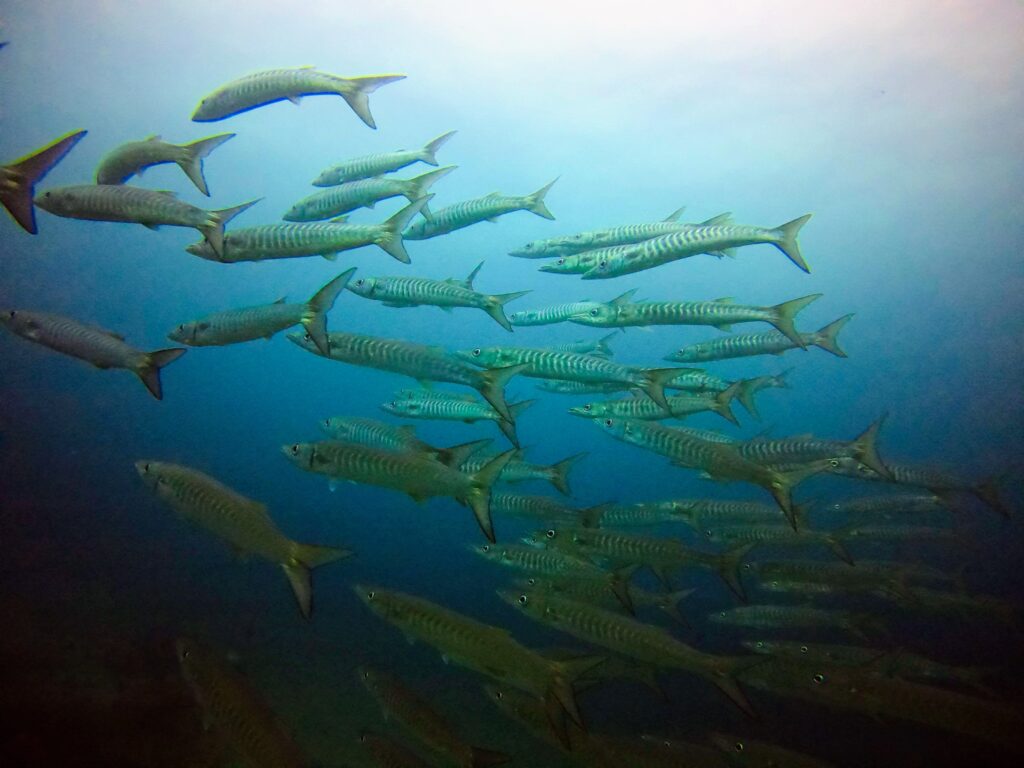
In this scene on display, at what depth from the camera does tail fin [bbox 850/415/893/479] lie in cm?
534

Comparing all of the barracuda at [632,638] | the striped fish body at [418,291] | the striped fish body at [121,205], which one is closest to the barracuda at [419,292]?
the striped fish body at [418,291]

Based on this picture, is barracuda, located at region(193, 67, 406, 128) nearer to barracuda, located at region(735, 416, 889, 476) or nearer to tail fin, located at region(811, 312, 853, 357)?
tail fin, located at region(811, 312, 853, 357)

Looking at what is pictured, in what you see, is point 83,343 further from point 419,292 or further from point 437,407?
point 437,407

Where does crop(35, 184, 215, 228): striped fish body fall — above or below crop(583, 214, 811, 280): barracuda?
below

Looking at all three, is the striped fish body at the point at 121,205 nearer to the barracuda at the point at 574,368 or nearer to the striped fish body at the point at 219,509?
the striped fish body at the point at 219,509

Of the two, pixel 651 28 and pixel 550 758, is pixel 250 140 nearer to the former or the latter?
pixel 651 28

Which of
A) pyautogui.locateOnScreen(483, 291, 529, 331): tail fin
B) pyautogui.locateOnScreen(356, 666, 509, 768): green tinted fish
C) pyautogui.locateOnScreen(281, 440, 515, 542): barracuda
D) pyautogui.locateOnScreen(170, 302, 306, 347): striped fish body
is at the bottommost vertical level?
pyautogui.locateOnScreen(356, 666, 509, 768): green tinted fish

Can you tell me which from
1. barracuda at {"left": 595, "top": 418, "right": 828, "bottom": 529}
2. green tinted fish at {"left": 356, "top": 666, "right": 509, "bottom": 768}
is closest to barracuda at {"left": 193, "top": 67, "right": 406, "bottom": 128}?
barracuda at {"left": 595, "top": 418, "right": 828, "bottom": 529}

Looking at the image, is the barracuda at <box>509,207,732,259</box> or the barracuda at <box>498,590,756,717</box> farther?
the barracuda at <box>509,207,732,259</box>

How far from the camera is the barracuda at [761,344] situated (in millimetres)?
6020

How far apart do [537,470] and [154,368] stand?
383cm

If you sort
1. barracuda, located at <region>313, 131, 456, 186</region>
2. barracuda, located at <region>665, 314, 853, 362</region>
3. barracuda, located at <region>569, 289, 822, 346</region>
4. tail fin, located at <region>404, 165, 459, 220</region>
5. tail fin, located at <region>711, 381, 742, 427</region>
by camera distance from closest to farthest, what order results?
barracuda, located at <region>569, 289, 822, 346</region> < barracuda, located at <region>665, 314, 853, 362</region> < tail fin, located at <region>404, 165, 459, 220</region> < tail fin, located at <region>711, 381, 742, 427</region> < barracuda, located at <region>313, 131, 456, 186</region>

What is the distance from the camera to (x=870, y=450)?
538cm

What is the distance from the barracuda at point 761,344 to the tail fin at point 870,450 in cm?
95
